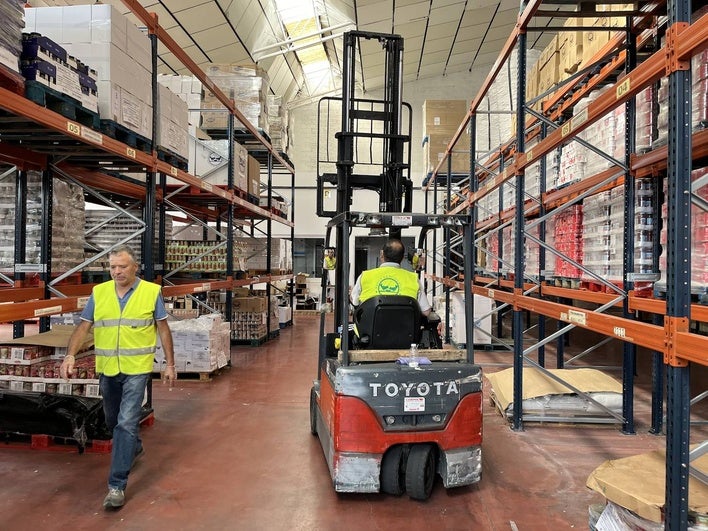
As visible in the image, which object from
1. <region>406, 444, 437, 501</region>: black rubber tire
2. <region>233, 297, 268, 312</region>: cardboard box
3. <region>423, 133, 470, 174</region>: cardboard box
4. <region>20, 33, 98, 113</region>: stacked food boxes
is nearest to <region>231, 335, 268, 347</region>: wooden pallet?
<region>233, 297, 268, 312</region>: cardboard box

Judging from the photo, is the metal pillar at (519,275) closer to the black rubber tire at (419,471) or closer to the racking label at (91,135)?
the black rubber tire at (419,471)

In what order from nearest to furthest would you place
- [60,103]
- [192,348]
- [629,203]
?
[60,103], [629,203], [192,348]

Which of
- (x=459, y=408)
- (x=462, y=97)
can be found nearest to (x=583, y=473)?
(x=459, y=408)

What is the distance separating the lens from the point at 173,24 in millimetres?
11219

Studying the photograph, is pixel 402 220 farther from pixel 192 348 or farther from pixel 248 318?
pixel 248 318

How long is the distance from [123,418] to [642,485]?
3431 mm

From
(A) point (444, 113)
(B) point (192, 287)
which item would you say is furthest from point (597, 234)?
(A) point (444, 113)

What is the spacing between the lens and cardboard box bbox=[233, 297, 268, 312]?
11.4 meters

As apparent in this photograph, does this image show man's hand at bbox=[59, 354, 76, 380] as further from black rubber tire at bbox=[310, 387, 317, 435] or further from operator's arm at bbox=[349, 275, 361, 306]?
black rubber tire at bbox=[310, 387, 317, 435]

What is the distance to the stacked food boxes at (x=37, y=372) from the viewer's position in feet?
17.0

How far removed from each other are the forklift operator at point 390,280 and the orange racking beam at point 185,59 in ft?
10.5

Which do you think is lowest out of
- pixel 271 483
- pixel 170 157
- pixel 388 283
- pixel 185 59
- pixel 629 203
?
pixel 271 483

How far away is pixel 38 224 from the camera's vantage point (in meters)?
5.09

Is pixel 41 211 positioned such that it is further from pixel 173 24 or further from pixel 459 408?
pixel 173 24
